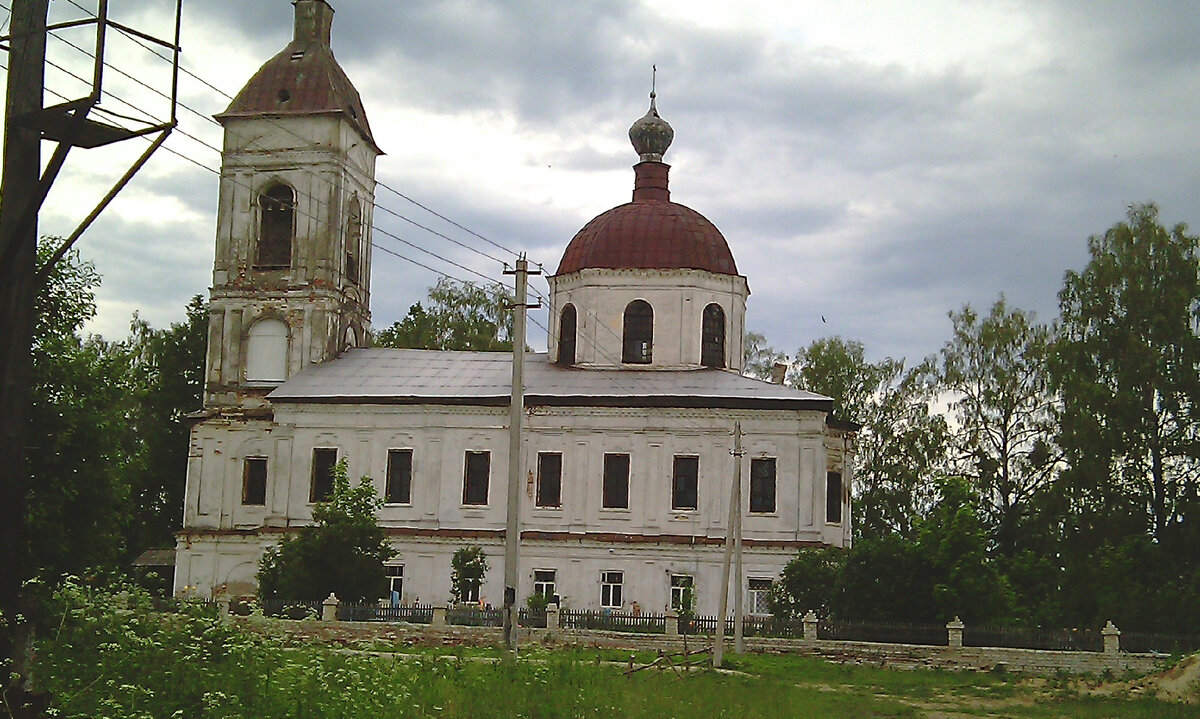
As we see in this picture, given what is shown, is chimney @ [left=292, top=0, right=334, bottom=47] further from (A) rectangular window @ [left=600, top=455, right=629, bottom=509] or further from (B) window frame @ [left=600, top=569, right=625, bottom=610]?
(B) window frame @ [left=600, top=569, right=625, bottom=610]

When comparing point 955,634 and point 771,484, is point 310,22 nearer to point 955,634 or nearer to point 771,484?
point 771,484

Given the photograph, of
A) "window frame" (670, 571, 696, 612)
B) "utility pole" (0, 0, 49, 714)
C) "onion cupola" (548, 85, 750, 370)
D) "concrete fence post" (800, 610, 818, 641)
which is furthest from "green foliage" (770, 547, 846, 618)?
"utility pole" (0, 0, 49, 714)

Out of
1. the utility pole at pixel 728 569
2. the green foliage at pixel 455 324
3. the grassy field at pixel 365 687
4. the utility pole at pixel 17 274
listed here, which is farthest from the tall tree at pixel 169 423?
the utility pole at pixel 17 274

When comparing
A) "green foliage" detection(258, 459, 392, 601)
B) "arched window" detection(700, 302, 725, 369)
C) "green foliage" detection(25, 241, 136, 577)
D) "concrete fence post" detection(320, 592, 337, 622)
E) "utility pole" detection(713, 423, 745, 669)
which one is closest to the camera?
"green foliage" detection(25, 241, 136, 577)

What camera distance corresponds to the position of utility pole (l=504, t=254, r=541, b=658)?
2027cm

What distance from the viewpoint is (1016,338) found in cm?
4406

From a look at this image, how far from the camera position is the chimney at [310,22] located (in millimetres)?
39312

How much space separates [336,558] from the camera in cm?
3047

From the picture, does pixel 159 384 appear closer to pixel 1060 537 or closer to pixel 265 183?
pixel 265 183

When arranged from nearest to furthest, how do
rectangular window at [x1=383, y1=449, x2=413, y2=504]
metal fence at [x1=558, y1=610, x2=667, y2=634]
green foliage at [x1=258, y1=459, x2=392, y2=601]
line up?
metal fence at [x1=558, y1=610, x2=667, y2=634] → green foliage at [x1=258, y1=459, x2=392, y2=601] → rectangular window at [x1=383, y1=449, x2=413, y2=504]

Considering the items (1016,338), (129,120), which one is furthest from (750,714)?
(1016,338)

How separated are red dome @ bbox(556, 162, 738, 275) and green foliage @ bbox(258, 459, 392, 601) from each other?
Result: 11438mm

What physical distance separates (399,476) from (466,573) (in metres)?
3.81

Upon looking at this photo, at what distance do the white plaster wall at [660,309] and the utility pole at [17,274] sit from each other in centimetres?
2975
